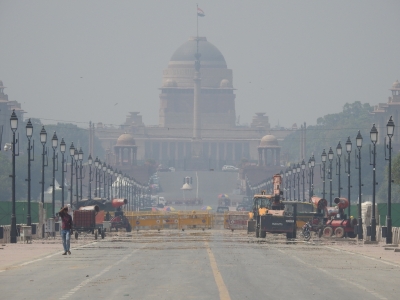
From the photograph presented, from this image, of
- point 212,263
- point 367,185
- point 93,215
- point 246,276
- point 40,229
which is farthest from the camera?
point 367,185

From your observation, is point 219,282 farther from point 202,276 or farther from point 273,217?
point 273,217

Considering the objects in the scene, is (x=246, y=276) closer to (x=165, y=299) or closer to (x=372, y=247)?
(x=165, y=299)

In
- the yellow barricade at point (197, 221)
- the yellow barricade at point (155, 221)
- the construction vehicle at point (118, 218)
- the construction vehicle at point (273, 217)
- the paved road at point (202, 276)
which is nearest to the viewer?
the paved road at point (202, 276)

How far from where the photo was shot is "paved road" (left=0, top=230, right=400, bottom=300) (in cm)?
2422

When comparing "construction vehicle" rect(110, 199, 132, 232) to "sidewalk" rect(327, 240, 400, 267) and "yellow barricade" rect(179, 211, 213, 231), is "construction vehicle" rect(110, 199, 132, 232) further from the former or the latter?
"sidewalk" rect(327, 240, 400, 267)

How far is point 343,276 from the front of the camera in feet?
95.0

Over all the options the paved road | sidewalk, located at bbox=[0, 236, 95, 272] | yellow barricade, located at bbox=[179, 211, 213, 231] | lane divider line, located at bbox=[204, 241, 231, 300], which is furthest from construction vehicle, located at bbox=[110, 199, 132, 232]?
lane divider line, located at bbox=[204, 241, 231, 300]

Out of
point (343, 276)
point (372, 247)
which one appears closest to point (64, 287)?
point (343, 276)

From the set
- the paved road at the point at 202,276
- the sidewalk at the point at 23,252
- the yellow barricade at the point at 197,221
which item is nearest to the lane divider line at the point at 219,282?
the paved road at the point at 202,276

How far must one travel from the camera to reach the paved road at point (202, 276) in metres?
24.2

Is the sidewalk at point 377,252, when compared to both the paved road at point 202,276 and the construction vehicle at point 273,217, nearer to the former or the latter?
the paved road at point 202,276

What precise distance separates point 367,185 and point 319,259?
15907 centimetres

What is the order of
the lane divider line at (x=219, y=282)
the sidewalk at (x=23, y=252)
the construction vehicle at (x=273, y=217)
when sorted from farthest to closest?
the construction vehicle at (x=273, y=217), the sidewalk at (x=23, y=252), the lane divider line at (x=219, y=282)

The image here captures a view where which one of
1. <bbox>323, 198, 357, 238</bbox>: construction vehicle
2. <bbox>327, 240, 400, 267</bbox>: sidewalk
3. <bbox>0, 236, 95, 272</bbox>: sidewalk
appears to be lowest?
<bbox>327, 240, 400, 267</bbox>: sidewalk
